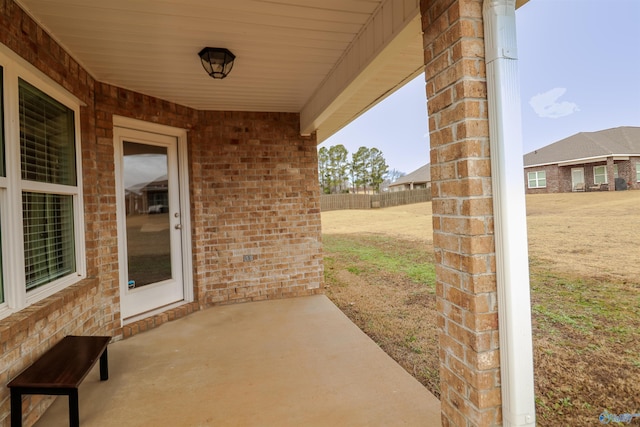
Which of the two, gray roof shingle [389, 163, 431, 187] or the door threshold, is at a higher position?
gray roof shingle [389, 163, 431, 187]

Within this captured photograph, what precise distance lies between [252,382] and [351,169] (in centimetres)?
2718

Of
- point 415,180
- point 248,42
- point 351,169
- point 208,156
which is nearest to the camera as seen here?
point 248,42

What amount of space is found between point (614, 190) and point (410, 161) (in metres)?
32.2

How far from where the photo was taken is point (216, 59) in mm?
2850

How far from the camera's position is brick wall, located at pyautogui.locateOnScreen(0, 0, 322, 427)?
3375 millimetres

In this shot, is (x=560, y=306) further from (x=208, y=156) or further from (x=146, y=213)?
(x=146, y=213)

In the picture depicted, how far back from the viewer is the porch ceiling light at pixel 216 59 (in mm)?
2818

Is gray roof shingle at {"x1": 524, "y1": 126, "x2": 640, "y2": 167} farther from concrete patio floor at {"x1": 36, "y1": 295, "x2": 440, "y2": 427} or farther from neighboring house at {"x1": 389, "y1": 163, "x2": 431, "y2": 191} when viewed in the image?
neighboring house at {"x1": 389, "y1": 163, "x2": 431, "y2": 191}

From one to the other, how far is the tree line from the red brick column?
2569 centimetres

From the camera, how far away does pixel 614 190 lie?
5.21 m

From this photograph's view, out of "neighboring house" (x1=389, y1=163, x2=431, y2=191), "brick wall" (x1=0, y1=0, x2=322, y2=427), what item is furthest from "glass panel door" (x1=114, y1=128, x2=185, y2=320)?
"neighboring house" (x1=389, y1=163, x2=431, y2=191)

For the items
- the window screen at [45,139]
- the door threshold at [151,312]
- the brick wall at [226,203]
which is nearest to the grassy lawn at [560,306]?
the brick wall at [226,203]
